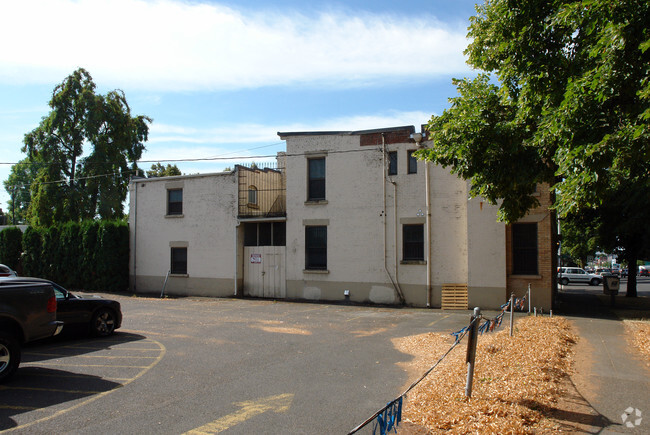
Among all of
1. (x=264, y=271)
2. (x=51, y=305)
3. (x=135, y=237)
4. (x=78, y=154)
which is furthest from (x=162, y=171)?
(x=51, y=305)

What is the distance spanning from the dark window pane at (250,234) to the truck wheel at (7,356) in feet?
49.9

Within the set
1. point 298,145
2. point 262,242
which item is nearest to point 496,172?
point 298,145

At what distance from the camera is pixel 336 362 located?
8.96 metres

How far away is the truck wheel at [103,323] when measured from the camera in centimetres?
1138

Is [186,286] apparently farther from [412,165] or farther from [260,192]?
[412,165]

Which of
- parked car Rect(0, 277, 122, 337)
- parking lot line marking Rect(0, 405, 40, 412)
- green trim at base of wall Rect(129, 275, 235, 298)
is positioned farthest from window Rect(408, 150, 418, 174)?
parking lot line marking Rect(0, 405, 40, 412)

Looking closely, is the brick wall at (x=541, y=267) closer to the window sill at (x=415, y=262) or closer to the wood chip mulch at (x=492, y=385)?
the window sill at (x=415, y=262)

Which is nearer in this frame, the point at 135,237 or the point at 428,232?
the point at 428,232

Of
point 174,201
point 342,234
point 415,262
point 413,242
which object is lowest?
point 415,262

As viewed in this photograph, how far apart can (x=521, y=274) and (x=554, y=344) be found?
7.54 meters

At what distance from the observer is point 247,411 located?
20.2 feet

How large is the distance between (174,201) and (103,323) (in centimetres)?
1323

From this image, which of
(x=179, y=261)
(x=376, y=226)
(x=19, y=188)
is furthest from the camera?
(x=19, y=188)

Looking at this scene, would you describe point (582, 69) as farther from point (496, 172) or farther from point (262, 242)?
point (262, 242)
